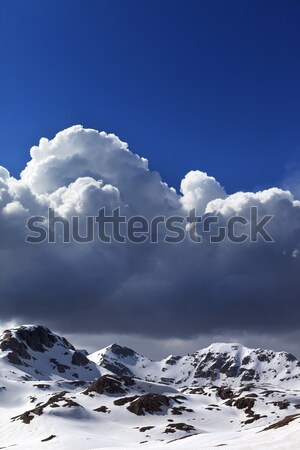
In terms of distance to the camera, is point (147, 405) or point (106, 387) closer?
point (147, 405)

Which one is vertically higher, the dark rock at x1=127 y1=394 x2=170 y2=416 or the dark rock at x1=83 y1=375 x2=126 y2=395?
the dark rock at x1=83 y1=375 x2=126 y2=395

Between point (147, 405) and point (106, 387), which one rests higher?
point (106, 387)

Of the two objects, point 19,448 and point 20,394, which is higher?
point 20,394

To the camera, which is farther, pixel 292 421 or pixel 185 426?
pixel 185 426

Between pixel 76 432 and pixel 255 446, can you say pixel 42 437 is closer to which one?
pixel 76 432

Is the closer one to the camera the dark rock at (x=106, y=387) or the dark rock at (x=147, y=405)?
the dark rock at (x=147, y=405)

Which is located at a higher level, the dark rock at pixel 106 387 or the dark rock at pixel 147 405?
the dark rock at pixel 106 387

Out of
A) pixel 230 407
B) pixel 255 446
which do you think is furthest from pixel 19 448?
pixel 230 407

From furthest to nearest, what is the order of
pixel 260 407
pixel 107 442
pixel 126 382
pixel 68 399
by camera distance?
1. pixel 126 382
2. pixel 260 407
3. pixel 68 399
4. pixel 107 442

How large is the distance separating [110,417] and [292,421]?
91.4m

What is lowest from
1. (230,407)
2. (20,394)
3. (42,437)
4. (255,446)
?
(255,446)

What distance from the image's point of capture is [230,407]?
17475 cm

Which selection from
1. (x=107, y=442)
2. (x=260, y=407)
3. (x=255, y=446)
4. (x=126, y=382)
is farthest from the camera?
(x=126, y=382)

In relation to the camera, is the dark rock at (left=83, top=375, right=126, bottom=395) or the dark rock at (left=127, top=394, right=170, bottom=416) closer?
the dark rock at (left=127, top=394, right=170, bottom=416)
